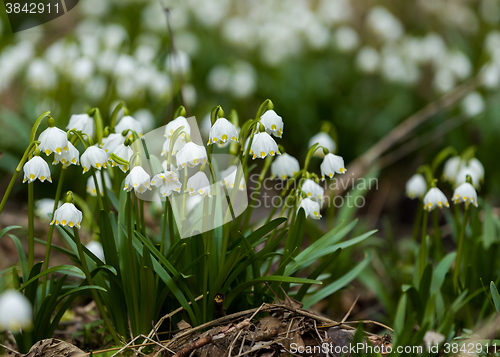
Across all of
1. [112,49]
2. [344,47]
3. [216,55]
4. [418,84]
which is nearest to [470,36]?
[418,84]

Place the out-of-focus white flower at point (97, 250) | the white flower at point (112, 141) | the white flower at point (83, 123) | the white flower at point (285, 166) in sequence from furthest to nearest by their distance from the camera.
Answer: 1. the out-of-focus white flower at point (97, 250)
2. the white flower at point (285, 166)
3. the white flower at point (83, 123)
4. the white flower at point (112, 141)

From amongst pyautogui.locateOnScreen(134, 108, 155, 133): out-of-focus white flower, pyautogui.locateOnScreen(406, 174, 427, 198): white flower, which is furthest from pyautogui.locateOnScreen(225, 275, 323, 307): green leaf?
pyautogui.locateOnScreen(134, 108, 155, 133): out-of-focus white flower

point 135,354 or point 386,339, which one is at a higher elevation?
point 135,354

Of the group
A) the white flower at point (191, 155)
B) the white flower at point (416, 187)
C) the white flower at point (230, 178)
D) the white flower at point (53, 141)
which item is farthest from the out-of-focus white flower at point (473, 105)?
the white flower at point (53, 141)

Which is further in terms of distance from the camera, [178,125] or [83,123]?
[83,123]

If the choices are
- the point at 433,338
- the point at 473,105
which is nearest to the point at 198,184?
the point at 433,338

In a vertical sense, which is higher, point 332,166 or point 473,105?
point 332,166

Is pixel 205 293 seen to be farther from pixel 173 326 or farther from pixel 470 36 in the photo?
pixel 470 36

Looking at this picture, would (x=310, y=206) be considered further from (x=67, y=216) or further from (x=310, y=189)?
(x=67, y=216)

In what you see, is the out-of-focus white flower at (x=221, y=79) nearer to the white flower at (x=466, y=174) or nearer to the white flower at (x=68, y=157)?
the white flower at (x=466, y=174)
